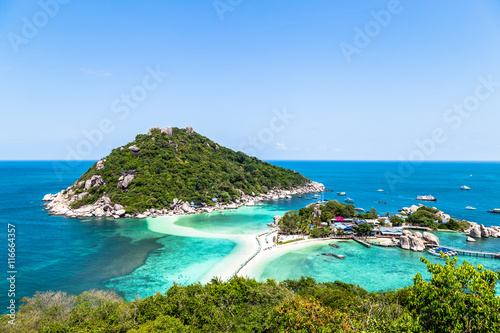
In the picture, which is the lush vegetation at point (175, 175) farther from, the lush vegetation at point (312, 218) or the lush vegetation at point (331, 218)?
the lush vegetation at point (331, 218)

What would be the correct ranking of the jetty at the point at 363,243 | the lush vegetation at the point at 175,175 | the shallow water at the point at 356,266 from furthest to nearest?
the lush vegetation at the point at 175,175 < the jetty at the point at 363,243 < the shallow water at the point at 356,266

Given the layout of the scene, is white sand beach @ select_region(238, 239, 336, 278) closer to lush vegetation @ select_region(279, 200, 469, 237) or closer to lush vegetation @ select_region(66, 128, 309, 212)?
lush vegetation @ select_region(279, 200, 469, 237)

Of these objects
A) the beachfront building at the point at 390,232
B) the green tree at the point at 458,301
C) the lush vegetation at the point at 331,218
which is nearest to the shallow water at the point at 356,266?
the lush vegetation at the point at 331,218

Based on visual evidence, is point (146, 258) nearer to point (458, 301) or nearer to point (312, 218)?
point (312, 218)

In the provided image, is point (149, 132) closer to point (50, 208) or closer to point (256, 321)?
point (50, 208)

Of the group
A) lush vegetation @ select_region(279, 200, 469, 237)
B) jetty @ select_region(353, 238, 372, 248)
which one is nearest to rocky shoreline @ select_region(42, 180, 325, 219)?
lush vegetation @ select_region(279, 200, 469, 237)

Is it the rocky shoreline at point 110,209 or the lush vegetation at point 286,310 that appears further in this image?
the rocky shoreline at point 110,209
